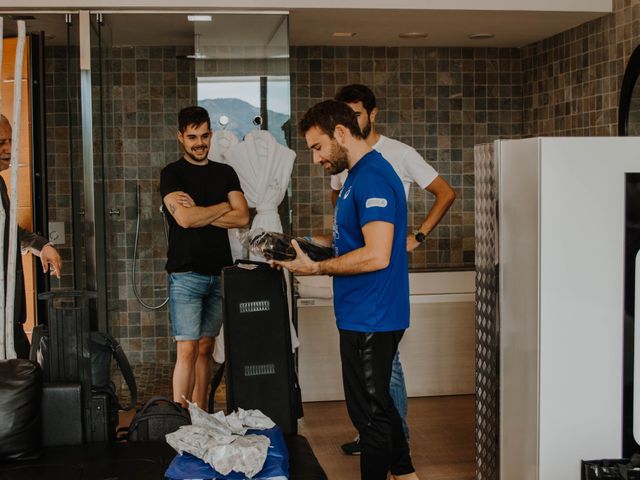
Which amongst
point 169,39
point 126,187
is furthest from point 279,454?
point 169,39

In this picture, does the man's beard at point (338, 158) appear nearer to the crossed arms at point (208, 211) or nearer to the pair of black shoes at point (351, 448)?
the crossed arms at point (208, 211)

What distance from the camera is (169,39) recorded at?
15.4 feet

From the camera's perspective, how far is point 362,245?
3.29 m

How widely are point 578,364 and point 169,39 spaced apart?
2654 mm

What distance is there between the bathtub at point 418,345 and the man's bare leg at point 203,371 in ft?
2.58

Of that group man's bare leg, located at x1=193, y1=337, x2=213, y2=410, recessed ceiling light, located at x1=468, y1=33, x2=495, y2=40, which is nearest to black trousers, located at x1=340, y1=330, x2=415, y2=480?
man's bare leg, located at x1=193, y1=337, x2=213, y2=410

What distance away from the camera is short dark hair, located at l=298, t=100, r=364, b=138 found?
328 centimetres

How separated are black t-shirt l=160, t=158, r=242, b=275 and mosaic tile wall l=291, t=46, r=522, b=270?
5.10ft

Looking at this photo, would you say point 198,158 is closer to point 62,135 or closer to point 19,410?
point 62,135

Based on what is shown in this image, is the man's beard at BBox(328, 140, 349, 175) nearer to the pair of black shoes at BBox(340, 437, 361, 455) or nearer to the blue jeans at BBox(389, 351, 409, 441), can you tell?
the blue jeans at BBox(389, 351, 409, 441)

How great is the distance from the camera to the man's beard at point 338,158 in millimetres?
3303

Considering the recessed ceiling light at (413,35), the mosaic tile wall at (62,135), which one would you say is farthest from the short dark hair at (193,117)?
the recessed ceiling light at (413,35)

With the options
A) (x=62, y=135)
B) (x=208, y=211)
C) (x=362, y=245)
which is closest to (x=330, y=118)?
(x=362, y=245)

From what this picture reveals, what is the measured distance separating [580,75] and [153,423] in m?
3.34
